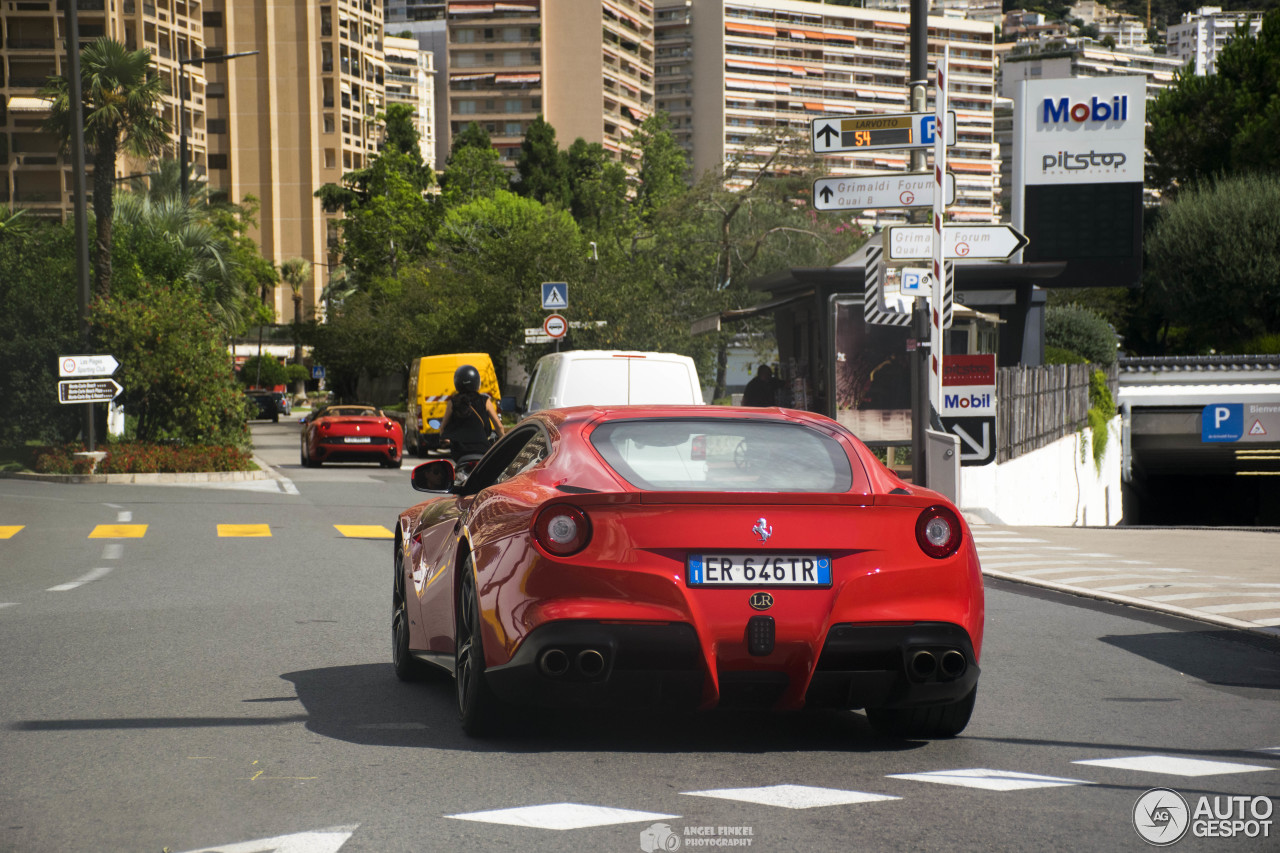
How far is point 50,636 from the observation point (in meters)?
9.18

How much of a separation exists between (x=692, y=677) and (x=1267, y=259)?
4950 cm

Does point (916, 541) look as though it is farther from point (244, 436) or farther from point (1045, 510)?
point (244, 436)

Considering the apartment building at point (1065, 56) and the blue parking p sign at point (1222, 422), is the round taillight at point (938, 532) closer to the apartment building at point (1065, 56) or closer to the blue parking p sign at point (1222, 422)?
the blue parking p sign at point (1222, 422)

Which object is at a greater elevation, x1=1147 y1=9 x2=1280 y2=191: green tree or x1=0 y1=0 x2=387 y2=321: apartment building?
x1=0 y1=0 x2=387 y2=321: apartment building

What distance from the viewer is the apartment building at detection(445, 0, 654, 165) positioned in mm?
130375

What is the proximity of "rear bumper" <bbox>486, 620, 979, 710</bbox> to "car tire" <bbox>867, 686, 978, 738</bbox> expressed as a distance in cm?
37

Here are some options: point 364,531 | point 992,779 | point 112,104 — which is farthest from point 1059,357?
point 992,779

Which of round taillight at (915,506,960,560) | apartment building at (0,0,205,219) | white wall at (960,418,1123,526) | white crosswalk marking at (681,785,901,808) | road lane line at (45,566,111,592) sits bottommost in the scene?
white wall at (960,418,1123,526)

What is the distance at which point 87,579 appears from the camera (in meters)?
12.4

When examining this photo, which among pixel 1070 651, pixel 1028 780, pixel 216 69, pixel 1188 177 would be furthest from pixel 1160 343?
pixel 216 69

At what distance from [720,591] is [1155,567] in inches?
373

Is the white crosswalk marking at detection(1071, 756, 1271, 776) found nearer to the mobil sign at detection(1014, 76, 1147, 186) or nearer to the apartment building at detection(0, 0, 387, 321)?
the mobil sign at detection(1014, 76, 1147, 186)

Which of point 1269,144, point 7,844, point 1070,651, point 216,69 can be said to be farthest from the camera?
point 216,69

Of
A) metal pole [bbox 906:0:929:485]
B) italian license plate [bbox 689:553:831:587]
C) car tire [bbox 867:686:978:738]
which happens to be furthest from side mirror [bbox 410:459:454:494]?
metal pole [bbox 906:0:929:485]
